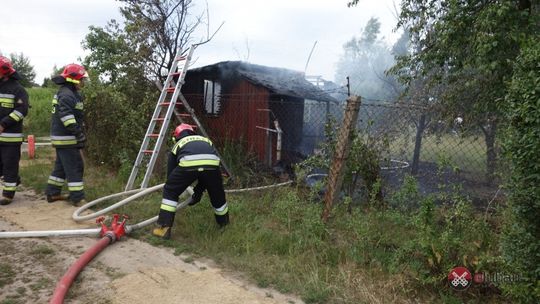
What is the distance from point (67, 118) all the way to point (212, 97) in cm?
451

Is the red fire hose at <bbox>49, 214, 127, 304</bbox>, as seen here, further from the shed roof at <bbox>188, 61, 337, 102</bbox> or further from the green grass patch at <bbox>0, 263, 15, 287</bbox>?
the shed roof at <bbox>188, 61, 337, 102</bbox>

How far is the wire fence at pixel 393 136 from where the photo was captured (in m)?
5.21

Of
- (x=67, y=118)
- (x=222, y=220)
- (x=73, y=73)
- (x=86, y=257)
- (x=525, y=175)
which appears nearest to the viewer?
(x=525, y=175)

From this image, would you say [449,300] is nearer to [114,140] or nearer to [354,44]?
[114,140]

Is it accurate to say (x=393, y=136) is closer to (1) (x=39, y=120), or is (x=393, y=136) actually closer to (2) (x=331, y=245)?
(2) (x=331, y=245)

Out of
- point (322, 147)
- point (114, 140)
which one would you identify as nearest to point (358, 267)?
point (322, 147)

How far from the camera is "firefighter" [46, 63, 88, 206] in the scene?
5.19 meters

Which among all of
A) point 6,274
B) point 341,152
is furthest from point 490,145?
point 6,274

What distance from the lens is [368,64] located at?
2236 centimetres

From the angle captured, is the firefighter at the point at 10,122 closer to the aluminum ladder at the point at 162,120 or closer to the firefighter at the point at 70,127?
the firefighter at the point at 70,127

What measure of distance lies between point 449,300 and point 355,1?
4.18 m

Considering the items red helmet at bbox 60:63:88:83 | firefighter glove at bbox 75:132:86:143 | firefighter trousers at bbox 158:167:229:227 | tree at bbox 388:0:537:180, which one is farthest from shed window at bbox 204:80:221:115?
firefighter trousers at bbox 158:167:229:227

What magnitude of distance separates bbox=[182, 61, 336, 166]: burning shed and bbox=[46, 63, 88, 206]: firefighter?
269cm

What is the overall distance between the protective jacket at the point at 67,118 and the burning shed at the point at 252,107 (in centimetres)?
270
